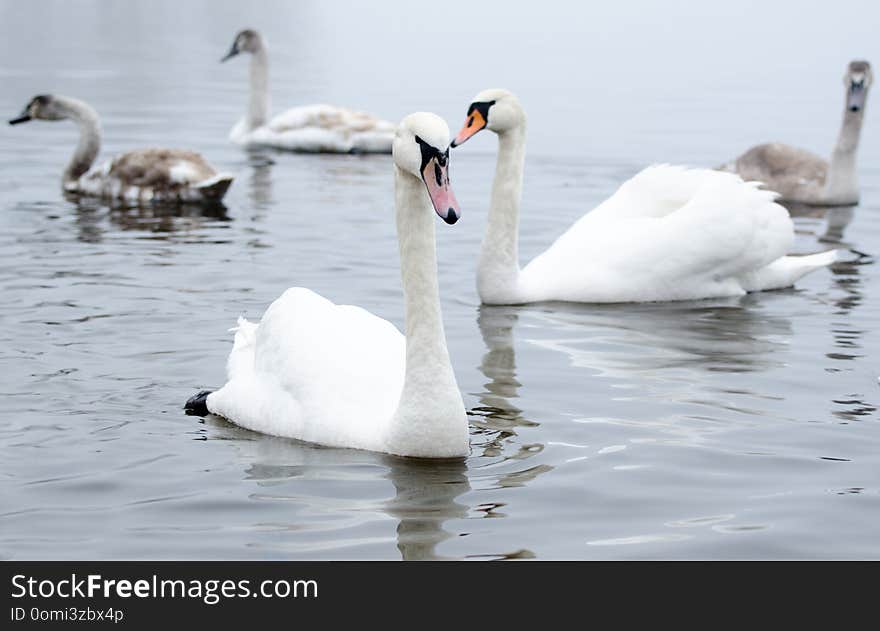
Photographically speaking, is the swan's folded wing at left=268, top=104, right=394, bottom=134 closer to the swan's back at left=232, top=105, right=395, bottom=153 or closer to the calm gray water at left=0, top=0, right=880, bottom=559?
the swan's back at left=232, top=105, right=395, bottom=153

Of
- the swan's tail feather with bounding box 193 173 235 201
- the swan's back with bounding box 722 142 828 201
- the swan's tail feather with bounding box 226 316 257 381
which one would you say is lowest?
the swan's tail feather with bounding box 226 316 257 381

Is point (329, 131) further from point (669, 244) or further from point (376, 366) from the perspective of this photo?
point (376, 366)

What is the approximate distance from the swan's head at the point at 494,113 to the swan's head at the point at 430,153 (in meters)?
4.40

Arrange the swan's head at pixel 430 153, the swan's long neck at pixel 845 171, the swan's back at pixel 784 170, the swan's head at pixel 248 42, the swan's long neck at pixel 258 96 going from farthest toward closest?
the swan's head at pixel 248 42 < the swan's long neck at pixel 258 96 < the swan's back at pixel 784 170 < the swan's long neck at pixel 845 171 < the swan's head at pixel 430 153

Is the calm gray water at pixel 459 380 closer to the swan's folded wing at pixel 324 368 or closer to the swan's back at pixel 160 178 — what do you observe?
the swan's folded wing at pixel 324 368

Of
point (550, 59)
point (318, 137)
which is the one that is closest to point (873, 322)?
point (318, 137)

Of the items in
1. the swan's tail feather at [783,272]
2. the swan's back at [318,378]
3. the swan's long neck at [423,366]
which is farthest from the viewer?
the swan's tail feather at [783,272]

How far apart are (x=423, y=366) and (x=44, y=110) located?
40.0ft

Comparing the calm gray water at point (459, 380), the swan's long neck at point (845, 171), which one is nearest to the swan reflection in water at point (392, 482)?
the calm gray water at point (459, 380)

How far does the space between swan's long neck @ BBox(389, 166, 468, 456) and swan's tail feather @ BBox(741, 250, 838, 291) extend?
509 cm

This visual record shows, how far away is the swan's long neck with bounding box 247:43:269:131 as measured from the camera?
21.9m

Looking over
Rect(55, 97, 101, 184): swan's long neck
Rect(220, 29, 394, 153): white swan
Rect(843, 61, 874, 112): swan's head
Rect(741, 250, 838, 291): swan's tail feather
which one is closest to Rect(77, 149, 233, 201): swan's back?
Rect(55, 97, 101, 184): swan's long neck

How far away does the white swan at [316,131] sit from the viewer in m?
20.9

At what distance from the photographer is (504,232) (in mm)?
Answer: 11375
